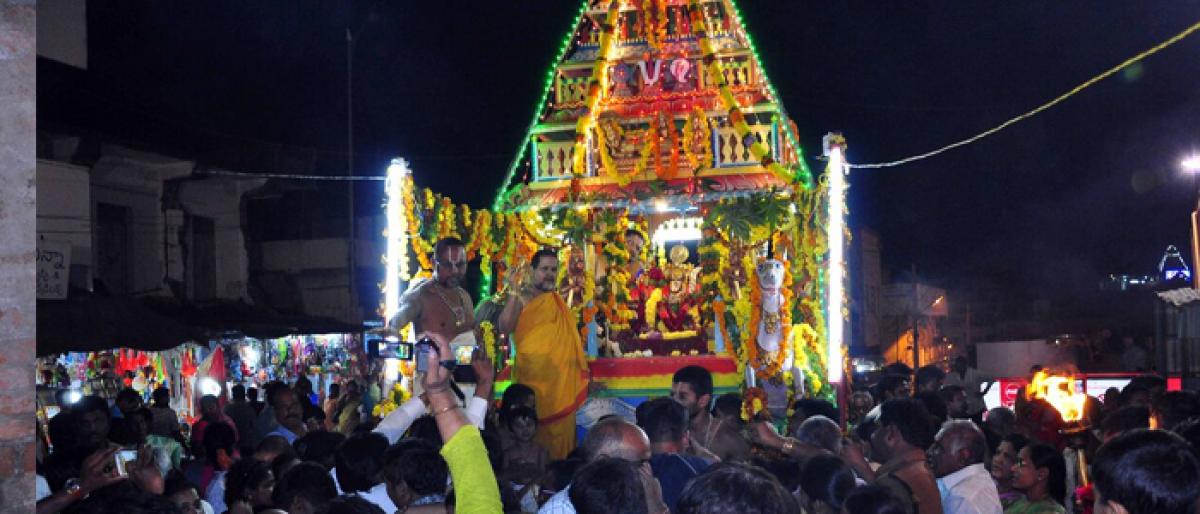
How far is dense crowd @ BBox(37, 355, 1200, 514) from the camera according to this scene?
3.86 m

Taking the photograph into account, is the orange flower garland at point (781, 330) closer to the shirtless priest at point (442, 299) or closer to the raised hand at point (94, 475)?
the shirtless priest at point (442, 299)

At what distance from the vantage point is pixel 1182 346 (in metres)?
15.5

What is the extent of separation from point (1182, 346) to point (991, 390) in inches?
104

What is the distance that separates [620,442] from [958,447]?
2.20m

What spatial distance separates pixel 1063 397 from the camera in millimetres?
10914

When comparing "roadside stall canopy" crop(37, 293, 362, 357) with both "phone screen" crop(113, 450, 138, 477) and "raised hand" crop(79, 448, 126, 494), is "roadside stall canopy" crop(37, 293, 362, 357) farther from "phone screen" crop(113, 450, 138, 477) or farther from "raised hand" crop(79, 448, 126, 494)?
"raised hand" crop(79, 448, 126, 494)

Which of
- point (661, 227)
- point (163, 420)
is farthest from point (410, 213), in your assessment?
point (661, 227)

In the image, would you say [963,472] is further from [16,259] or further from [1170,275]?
[1170,275]

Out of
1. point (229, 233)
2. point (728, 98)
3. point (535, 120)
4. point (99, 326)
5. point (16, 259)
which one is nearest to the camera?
point (16, 259)


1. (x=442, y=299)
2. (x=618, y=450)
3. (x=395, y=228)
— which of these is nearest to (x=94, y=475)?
(x=618, y=450)

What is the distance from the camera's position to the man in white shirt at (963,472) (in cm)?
592

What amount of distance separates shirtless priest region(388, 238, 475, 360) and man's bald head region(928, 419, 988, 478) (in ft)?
16.6

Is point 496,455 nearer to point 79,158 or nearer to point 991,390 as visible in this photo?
point 991,390

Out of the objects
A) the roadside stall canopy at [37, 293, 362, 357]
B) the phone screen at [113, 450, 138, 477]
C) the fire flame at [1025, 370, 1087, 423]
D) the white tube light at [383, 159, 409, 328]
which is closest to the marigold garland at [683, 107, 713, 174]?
the white tube light at [383, 159, 409, 328]
